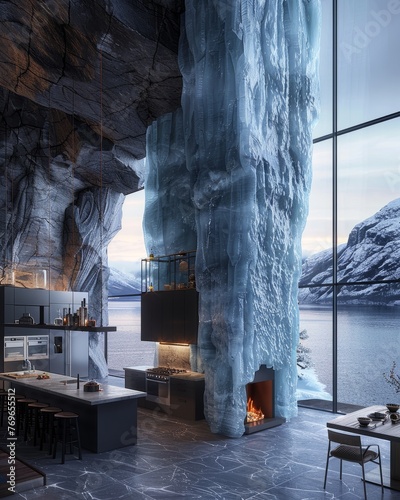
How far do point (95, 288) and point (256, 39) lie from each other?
7.84 meters

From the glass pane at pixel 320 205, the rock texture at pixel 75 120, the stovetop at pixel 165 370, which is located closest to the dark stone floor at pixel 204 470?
the stovetop at pixel 165 370

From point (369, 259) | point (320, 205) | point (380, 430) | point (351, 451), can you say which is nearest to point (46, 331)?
point (351, 451)

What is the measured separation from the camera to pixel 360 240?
25.6 metres

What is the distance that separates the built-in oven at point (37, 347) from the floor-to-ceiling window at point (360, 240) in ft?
49.3

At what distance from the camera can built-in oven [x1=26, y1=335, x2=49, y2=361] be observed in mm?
10148

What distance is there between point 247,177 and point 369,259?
64.9 ft

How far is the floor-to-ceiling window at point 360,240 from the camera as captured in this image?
75.4 ft

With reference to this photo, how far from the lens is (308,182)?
7.79 m

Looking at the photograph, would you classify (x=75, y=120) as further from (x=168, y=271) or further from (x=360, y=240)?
(x=360, y=240)

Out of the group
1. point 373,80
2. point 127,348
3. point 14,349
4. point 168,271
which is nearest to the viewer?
point 168,271

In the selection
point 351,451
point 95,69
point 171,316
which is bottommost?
point 351,451

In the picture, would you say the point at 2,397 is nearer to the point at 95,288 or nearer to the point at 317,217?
the point at 95,288

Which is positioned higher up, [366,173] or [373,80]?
[373,80]

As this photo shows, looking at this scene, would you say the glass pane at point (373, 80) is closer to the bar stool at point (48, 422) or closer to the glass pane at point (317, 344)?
the glass pane at point (317, 344)
